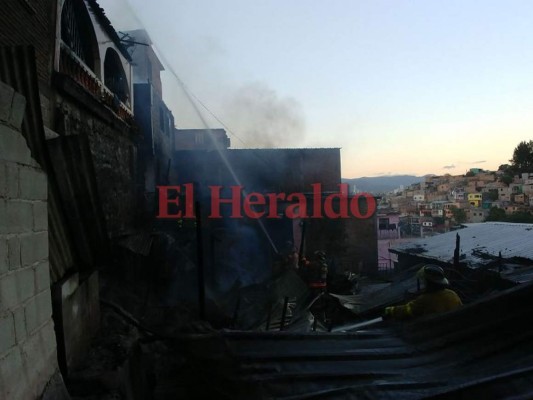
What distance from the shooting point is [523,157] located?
5922cm

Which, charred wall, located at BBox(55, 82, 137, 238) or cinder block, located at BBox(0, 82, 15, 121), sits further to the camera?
charred wall, located at BBox(55, 82, 137, 238)

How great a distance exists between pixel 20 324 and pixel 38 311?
0.28 m

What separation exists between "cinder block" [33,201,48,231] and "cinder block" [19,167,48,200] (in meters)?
0.05

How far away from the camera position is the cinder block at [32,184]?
7.42 feet

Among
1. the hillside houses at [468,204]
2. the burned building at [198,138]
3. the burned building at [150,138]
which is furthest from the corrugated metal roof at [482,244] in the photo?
the hillside houses at [468,204]

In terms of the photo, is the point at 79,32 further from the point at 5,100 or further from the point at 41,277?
the point at 41,277

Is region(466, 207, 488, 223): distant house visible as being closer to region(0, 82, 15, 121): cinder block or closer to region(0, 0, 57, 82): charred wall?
region(0, 0, 57, 82): charred wall

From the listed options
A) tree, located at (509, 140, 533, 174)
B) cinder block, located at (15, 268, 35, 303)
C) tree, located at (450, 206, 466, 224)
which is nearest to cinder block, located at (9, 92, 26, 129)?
cinder block, located at (15, 268, 35, 303)

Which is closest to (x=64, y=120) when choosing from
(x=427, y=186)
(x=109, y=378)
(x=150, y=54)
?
(x=109, y=378)

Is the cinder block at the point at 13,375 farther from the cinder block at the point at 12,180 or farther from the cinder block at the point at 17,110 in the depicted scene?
the cinder block at the point at 17,110

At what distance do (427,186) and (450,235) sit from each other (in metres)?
98.9

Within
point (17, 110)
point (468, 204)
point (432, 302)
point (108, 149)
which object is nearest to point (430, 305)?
point (432, 302)

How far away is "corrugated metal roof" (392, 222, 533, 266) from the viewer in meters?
12.9

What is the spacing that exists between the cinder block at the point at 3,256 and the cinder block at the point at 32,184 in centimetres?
34
